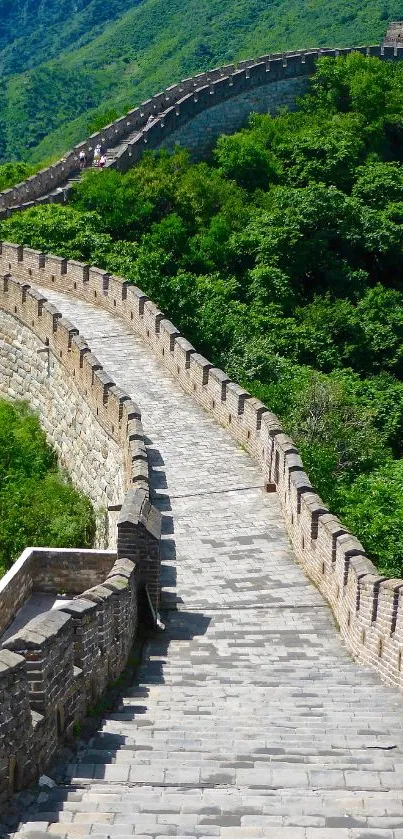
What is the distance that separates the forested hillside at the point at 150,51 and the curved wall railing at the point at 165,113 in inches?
676

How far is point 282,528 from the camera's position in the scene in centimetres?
1559

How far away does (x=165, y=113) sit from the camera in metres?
38.9

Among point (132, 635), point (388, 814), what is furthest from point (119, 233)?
point (388, 814)

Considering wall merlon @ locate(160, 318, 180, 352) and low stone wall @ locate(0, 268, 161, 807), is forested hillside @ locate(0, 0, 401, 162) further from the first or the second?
wall merlon @ locate(160, 318, 180, 352)

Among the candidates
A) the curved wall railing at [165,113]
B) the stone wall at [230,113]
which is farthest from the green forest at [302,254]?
the curved wall railing at [165,113]

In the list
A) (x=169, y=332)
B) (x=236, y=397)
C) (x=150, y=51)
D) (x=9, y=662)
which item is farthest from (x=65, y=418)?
(x=150, y=51)

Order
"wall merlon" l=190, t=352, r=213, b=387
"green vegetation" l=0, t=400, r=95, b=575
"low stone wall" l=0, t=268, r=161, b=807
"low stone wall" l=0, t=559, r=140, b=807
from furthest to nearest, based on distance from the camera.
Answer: "wall merlon" l=190, t=352, r=213, b=387 → "green vegetation" l=0, t=400, r=95, b=575 → "low stone wall" l=0, t=268, r=161, b=807 → "low stone wall" l=0, t=559, r=140, b=807

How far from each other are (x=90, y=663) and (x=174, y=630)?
2905 millimetres

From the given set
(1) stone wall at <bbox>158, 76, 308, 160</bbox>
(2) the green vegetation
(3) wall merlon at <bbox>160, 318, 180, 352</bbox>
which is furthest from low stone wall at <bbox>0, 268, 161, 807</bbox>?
(1) stone wall at <bbox>158, 76, 308, 160</bbox>

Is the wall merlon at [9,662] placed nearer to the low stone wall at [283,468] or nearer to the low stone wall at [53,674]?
the low stone wall at [53,674]

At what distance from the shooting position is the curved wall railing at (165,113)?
112 ft

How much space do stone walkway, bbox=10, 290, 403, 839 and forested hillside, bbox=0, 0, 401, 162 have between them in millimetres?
46591

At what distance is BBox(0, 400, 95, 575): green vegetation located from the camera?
18578 millimetres

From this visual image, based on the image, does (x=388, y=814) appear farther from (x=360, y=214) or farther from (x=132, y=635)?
(x=360, y=214)
